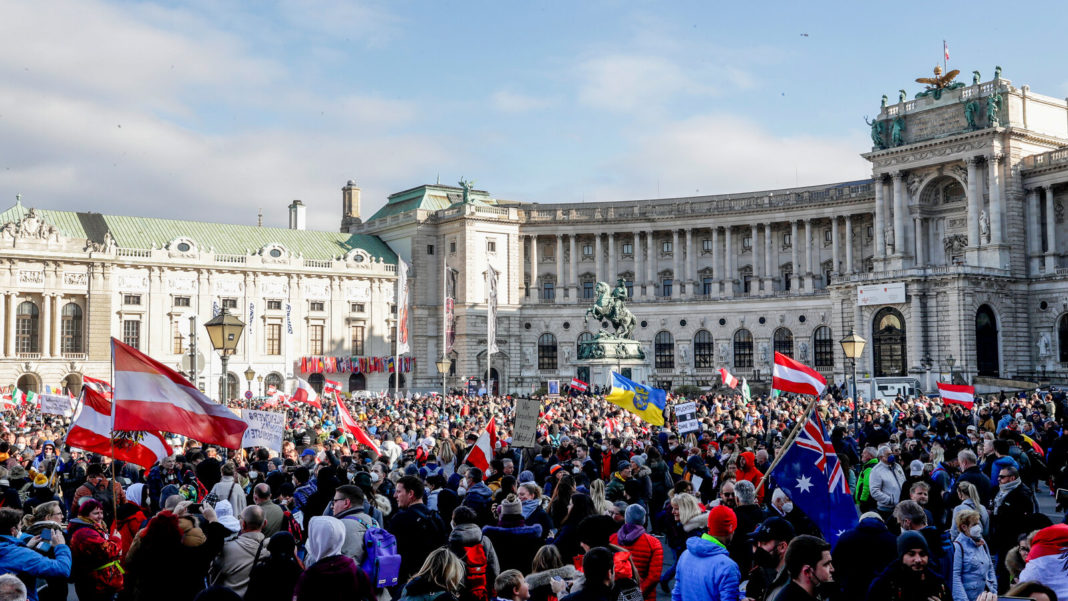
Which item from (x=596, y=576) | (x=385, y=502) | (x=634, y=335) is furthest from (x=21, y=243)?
(x=596, y=576)

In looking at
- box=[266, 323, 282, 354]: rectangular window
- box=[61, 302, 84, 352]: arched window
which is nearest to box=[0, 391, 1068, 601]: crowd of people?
box=[61, 302, 84, 352]: arched window

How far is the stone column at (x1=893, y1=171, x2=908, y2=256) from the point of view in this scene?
219 feet

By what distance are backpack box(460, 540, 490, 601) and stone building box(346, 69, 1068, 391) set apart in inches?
2116

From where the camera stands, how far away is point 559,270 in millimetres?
83750

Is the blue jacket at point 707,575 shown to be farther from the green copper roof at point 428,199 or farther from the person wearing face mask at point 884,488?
the green copper roof at point 428,199

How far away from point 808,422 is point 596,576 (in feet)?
19.0

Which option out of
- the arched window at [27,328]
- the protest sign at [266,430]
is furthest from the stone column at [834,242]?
the protest sign at [266,430]

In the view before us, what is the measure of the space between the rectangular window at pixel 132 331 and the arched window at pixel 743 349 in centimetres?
4248

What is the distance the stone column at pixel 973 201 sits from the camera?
63.0 meters

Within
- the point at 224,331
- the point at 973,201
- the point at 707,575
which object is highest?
the point at 973,201

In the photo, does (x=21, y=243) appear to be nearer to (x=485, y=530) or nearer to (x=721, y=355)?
(x=721, y=355)

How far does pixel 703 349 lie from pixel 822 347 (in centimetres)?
900

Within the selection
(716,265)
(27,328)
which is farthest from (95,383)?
(716,265)

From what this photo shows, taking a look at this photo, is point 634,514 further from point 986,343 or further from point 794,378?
point 986,343
